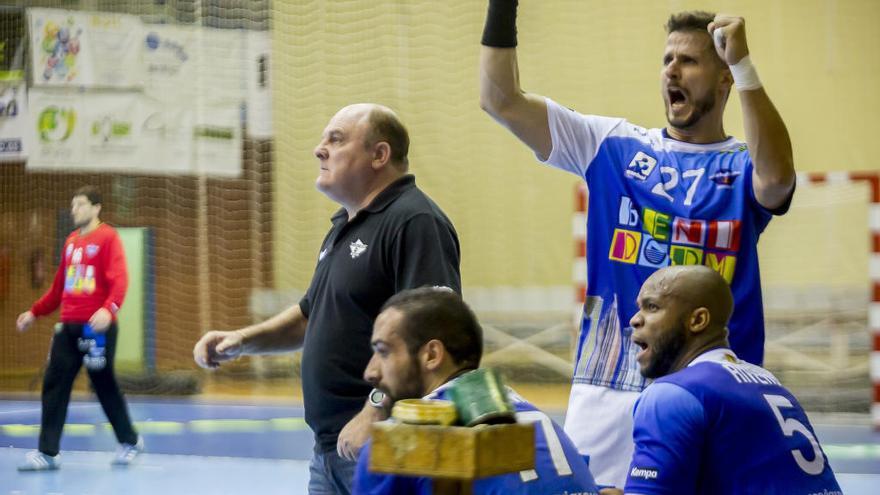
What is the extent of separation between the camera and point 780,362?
1258 cm

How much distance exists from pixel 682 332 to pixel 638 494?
514 mm

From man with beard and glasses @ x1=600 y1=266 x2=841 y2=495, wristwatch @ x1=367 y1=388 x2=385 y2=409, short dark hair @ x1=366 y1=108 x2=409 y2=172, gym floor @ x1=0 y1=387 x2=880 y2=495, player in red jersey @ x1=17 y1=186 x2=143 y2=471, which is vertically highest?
short dark hair @ x1=366 y1=108 x2=409 y2=172

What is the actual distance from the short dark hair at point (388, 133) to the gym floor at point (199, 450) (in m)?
4.18

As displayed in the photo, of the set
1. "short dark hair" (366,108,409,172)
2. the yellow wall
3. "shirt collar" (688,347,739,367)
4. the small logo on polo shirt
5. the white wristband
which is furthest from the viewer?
the yellow wall

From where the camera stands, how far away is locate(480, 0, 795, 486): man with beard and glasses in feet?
11.6

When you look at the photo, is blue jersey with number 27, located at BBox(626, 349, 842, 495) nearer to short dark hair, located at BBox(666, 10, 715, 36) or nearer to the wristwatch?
the wristwatch

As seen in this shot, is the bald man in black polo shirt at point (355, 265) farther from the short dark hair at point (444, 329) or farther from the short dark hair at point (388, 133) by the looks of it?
the short dark hair at point (444, 329)

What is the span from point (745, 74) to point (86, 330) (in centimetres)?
689

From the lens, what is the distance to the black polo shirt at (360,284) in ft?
13.1

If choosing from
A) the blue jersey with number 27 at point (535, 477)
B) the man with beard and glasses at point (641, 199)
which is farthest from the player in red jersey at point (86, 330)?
the blue jersey with number 27 at point (535, 477)

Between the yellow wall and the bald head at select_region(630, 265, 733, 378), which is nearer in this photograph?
the bald head at select_region(630, 265, 733, 378)

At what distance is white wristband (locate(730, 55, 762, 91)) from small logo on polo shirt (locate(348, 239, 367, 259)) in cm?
140

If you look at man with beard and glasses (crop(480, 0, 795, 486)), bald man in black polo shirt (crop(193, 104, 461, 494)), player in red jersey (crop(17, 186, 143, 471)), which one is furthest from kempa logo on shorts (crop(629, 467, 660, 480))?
player in red jersey (crop(17, 186, 143, 471))

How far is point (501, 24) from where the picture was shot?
11.7 ft
